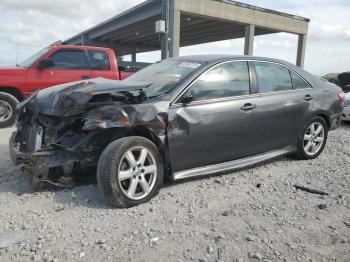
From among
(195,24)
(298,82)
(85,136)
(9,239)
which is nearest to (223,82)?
(298,82)

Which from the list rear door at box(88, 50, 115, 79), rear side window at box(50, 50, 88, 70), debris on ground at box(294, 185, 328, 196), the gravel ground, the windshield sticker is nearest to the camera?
the gravel ground

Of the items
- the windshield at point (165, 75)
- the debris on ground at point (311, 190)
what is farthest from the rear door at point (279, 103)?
the windshield at point (165, 75)

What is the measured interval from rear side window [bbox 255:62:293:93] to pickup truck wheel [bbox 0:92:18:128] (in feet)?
18.4

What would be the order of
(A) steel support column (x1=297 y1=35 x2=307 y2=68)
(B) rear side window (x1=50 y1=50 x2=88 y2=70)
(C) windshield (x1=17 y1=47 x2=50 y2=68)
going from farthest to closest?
1. (A) steel support column (x1=297 y1=35 x2=307 y2=68)
2. (B) rear side window (x1=50 y1=50 x2=88 y2=70)
3. (C) windshield (x1=17 y1=47 x2=50 y2=68)

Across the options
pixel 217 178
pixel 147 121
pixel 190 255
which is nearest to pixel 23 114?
pixel 147 121

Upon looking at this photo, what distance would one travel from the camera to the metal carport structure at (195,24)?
2081 centimetres

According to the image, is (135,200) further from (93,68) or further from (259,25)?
(259,25)

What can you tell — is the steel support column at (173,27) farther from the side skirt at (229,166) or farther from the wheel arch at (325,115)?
the side skirt at (229,166)

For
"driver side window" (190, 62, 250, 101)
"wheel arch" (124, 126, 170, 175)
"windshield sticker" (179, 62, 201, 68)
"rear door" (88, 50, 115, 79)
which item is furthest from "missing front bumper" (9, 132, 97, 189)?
"rear door" (88, 50, 115, 79)

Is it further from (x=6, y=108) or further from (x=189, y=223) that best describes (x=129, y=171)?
(x=6, y=108)

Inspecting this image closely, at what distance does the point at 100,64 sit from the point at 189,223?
644cm

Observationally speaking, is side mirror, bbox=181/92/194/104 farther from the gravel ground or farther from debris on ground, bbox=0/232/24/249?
debris on ground, bbox=0/232/24/249

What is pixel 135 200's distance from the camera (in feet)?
11.8

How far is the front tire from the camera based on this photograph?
5.26 meters
